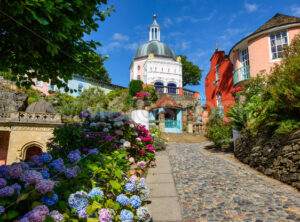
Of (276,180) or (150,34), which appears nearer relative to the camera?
(276,180)

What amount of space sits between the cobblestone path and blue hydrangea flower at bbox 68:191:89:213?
1.70 meters

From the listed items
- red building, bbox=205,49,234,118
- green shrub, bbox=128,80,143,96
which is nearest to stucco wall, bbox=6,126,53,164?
red building, bbox=205,49,234,118

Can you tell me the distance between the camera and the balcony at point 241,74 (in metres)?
14.3

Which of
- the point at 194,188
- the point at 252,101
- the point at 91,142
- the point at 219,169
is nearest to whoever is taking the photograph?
the point at 194,188

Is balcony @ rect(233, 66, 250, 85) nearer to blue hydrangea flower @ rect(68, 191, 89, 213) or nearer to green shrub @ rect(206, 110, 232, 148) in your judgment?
green shrub @ rect(206, 110, 232, 148)

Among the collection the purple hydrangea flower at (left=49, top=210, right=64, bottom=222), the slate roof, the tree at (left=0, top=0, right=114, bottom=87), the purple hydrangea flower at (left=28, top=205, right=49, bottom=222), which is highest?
the slate roof

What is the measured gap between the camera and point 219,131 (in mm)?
9250

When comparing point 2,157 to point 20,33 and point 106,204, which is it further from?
point 106,204

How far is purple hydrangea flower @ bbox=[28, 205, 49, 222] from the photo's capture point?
1396 mm

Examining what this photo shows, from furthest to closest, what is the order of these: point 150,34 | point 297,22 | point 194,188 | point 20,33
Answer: point 150,34
point 297,22
point 194,188
point 20,33

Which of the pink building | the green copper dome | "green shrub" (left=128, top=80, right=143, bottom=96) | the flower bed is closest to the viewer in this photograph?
the flower bed

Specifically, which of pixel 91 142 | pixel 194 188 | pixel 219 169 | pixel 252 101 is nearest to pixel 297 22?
pixel 252 101

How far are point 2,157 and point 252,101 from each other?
1885 cm

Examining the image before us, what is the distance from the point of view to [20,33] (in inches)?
119
